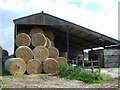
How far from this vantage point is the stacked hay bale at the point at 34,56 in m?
19.2

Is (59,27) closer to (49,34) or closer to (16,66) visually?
(49,34)

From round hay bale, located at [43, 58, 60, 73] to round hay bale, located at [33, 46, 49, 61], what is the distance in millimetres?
371

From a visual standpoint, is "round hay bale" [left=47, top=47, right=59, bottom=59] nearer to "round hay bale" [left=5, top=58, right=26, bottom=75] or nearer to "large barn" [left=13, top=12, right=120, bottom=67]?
"large barn" [left=13, top=12, right=120, bottom=67]

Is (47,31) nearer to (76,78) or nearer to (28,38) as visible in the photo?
(28,38)

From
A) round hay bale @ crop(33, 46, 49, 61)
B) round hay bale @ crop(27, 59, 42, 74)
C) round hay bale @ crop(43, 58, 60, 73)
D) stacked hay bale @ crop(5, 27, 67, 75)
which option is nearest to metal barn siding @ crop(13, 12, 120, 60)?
stacked hay bale @ crop(5, 27, 67, 75)

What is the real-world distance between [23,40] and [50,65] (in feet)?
8.72

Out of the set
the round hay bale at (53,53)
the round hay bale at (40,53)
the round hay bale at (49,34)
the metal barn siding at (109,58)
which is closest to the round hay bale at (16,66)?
the round hay bale at (40,53)

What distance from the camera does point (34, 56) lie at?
2008cm

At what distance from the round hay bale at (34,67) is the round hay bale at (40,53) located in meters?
0.43

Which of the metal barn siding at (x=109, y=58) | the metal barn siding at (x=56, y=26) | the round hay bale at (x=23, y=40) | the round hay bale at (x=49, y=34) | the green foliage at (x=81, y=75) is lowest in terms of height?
the green foliage at (x=81, y=75)

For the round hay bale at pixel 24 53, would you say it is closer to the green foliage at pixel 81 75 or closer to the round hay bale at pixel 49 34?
the green foliage at pixel 81 75

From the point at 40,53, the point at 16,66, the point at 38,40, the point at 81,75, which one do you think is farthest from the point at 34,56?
the point at 81,75

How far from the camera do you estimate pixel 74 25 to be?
21.5 meters

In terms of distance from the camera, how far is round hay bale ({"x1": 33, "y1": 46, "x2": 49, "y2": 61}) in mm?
20125
